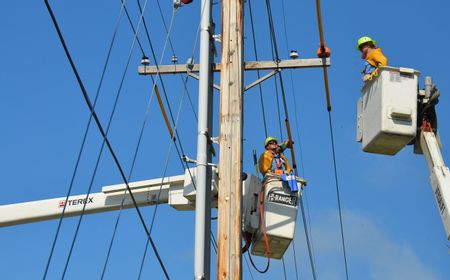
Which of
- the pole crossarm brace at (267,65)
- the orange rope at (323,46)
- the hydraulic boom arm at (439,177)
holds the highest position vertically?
the orange rope at (323,46)

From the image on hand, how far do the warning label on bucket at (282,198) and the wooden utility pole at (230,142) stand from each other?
1142mm

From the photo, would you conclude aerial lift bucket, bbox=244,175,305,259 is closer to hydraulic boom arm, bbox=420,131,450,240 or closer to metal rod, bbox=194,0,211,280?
metal rod, bbox=194,0,211,280

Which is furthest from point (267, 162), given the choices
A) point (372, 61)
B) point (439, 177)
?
point (439, 177)

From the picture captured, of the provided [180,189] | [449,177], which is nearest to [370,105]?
[449,177]

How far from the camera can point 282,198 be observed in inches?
386

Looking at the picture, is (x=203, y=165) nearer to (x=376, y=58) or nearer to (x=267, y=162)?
(x=376, y=58)

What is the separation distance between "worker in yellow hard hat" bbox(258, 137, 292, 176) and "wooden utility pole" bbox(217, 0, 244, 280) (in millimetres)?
1467

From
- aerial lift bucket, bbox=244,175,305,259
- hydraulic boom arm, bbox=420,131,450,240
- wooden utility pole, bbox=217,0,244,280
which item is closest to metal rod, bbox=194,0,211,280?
wooden utility pole, bbox=217,0,244,280

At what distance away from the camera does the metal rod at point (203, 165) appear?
7.91 m

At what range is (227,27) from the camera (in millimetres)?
9688

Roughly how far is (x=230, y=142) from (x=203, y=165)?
0.60 meters

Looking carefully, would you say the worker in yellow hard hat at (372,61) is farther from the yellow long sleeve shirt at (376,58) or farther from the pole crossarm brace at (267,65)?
the pole crossarm brace at (267,65)

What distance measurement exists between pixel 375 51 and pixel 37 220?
18.0 feet

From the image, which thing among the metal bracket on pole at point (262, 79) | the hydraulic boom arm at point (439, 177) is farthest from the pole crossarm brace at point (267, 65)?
the hydraulic boom arm at point (439, 177)
